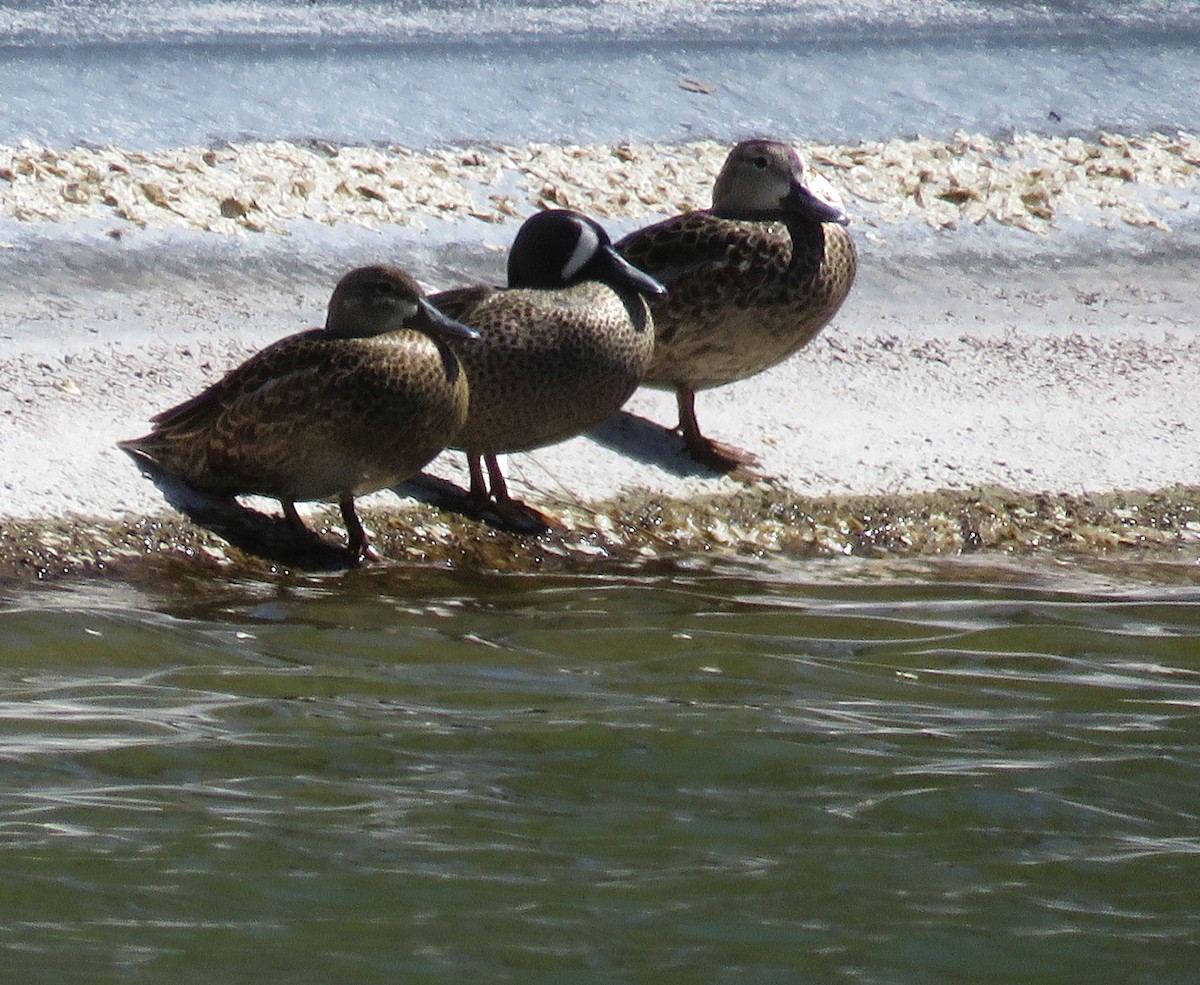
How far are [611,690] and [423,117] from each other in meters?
5.73

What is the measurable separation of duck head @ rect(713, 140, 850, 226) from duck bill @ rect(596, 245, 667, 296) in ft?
2.39

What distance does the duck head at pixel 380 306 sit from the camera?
6746mm

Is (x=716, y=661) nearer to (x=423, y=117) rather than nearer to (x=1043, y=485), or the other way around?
(x=1043, y=485)

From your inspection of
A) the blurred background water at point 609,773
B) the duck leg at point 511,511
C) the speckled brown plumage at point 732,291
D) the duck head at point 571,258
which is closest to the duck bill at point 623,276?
the duck head at point 571,258

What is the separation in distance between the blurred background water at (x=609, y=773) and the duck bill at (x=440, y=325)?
2.27 ft

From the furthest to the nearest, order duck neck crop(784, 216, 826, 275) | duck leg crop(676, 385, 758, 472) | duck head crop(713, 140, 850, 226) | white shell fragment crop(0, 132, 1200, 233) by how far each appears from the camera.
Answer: white shell fragment crop(0, 132, 1200, 233)
duck head crop(713, 140, 850, 226)
duck neck crop(784, 216, 826, 275)
duck leg crop(676, 385, 758, 472)

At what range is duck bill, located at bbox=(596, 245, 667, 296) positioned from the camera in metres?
7.39

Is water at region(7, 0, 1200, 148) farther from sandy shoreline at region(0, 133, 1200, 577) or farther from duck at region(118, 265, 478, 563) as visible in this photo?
duck at region(118, 265, 478, 563)

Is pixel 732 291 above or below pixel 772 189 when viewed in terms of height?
below

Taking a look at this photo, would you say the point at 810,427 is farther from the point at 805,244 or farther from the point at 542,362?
the point at 542,362

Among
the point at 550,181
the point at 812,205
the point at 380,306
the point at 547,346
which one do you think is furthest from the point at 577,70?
the point at 380,306

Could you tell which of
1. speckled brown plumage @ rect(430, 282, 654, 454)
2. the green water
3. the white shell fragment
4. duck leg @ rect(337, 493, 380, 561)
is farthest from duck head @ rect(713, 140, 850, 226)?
duck leg @ rect(337, 493, 380, 561)

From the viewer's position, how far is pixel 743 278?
7723 millimetres

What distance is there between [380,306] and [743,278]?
148 cm
